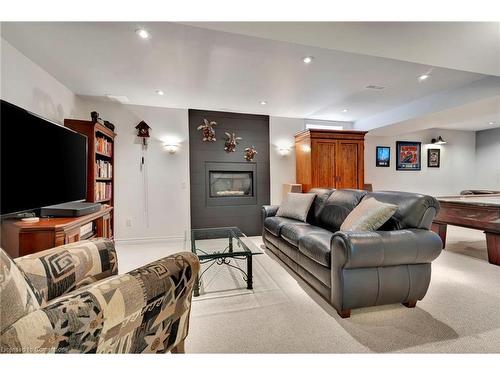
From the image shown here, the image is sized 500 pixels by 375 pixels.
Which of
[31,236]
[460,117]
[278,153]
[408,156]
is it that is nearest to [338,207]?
[278,153]

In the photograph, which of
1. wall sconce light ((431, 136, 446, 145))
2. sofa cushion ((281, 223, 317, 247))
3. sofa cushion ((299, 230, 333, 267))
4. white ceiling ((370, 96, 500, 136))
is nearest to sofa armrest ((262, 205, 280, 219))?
sofa cushion ((281, 223, 317, 247))

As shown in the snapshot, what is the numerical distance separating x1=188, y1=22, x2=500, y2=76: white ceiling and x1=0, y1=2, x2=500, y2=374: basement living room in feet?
0.05

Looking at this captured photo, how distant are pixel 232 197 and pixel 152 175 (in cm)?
151

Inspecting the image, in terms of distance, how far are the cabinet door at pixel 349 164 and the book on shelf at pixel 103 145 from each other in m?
4.12

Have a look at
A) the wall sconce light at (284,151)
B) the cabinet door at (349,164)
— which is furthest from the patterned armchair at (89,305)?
the cabinet door at (349,164)

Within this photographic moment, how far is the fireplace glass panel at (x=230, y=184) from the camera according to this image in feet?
15.1

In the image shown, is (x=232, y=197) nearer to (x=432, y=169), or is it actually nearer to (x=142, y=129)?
(x=142, y=129)

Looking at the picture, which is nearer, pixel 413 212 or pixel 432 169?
pixel 413 212

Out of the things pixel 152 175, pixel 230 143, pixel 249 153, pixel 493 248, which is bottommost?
pixel 493 248

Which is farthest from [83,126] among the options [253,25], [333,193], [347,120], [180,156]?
[347,120]

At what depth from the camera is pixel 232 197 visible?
4664mm

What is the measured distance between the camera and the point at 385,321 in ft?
5.83

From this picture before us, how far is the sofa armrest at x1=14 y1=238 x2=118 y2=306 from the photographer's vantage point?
1137 millimetres

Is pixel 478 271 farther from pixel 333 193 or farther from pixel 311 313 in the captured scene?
pixel 311 313
